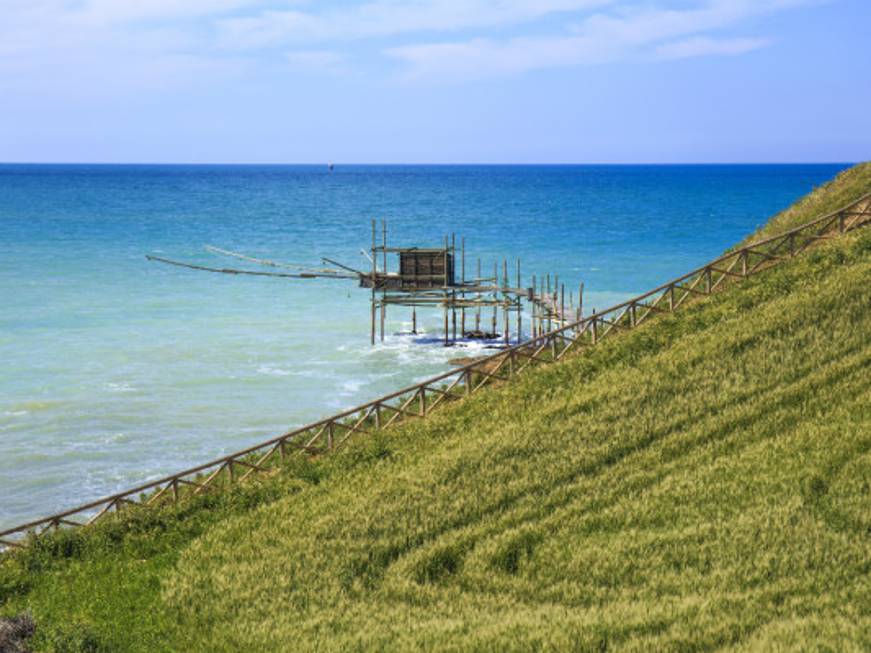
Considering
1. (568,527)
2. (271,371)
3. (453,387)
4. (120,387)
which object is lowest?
(120,387)

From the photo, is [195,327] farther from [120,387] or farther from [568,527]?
[568,527]

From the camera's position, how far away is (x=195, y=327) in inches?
2325

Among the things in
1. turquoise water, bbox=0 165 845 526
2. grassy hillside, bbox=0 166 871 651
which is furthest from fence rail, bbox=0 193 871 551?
turquoise water, bbox=0 165 845 526

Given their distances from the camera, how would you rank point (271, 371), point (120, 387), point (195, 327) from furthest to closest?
point (195, 327)
point (271, 371)
point (120, 387)

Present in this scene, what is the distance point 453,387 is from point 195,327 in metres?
34.1

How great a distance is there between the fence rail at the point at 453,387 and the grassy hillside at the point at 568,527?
Result: 0.80 meters

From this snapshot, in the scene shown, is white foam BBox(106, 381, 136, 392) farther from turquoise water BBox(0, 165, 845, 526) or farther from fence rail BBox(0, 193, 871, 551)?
fence rail BBox(0, 193, 871, 551)

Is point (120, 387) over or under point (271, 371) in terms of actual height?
under

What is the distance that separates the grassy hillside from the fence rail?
80 cm

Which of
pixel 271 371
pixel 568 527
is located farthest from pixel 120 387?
pixel 568 527

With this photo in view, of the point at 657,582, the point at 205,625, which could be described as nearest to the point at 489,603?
the point at 657,582

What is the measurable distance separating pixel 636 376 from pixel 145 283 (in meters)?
56.3

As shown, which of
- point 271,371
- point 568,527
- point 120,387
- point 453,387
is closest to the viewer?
point 568,527

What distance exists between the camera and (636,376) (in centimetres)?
2589
